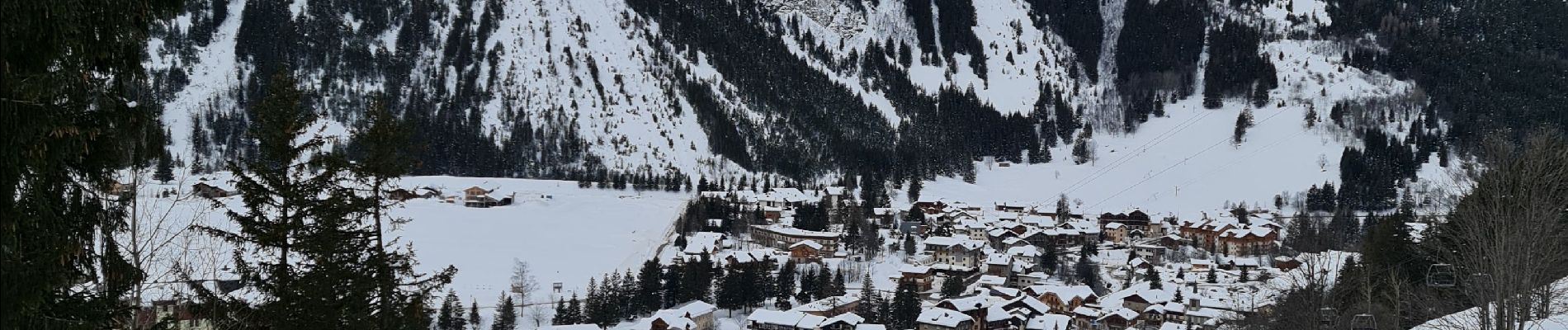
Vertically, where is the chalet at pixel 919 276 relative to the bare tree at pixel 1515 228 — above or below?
below

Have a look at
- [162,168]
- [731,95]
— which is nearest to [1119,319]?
[162,168]

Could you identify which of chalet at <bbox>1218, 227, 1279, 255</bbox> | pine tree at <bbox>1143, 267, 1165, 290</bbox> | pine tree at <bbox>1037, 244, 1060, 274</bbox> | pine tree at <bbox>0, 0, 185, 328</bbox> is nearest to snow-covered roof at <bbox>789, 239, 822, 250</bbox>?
pine tree at <bbox>1037, 244, 1060, 274</bbox>

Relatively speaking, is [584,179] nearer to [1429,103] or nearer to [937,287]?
[937,287]

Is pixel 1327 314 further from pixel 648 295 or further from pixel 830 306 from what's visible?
pixel 648 295

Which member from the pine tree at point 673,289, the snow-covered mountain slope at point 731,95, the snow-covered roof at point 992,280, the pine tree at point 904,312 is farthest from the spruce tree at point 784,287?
the snow-covered mountain slope at point 731,95

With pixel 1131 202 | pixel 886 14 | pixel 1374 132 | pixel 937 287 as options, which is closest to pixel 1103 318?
pixel 937 287

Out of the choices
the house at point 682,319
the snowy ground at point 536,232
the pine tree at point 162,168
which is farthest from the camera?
the snowy ground at point 536,232

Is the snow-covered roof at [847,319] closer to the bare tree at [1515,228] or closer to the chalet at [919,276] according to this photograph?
the chalet at [919,276]

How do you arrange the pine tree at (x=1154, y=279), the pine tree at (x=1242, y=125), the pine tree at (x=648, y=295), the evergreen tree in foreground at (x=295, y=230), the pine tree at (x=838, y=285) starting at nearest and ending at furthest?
the evergreen tree in foreground at (x=295, y=230)
the pine tree at (x=648, y=295)
the pine tree at (x=838, y=285)
the pine tree at (x=1154, y=279)
the pine tree at (x=1242, y=125)
